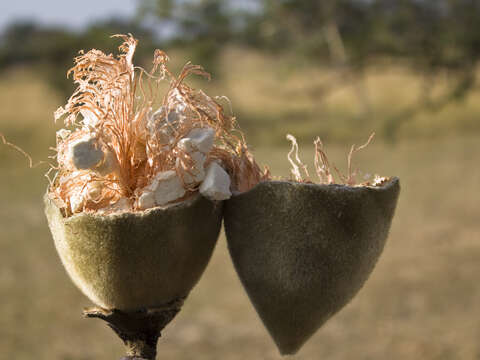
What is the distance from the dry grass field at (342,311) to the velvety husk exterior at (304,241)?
253 cm

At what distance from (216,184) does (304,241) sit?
180mm

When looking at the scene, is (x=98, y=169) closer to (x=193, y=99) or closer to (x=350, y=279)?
(x=193, y=99)

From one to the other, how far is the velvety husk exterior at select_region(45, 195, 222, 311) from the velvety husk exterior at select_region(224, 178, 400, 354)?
0.07 m

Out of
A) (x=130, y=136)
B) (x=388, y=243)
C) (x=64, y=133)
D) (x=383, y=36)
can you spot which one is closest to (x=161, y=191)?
(x=130, y=136)

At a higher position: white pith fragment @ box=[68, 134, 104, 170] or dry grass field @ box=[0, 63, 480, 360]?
dry grass field @ box=[0, 63, 480, 360]

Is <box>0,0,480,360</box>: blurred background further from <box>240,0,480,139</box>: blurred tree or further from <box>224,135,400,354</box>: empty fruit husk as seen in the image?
<box>224,135,400,354</box>: empty fruit husk

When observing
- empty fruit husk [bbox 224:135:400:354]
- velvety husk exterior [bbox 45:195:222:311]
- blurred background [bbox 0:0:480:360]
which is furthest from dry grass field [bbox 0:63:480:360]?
velvety husk exterior [bbox 45:195:222:311]

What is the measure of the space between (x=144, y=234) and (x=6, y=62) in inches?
933

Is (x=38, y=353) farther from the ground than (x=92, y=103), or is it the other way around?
(x=38, y=353)

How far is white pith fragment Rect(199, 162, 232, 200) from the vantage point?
96cm

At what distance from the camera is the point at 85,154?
3.18 ft

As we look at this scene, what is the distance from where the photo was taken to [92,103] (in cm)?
108

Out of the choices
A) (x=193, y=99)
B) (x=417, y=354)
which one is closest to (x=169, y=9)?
(x=417, y=354)

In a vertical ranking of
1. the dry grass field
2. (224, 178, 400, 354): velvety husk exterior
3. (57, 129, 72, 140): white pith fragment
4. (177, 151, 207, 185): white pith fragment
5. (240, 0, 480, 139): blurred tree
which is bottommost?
(224, 178, 400, 354): velvety husk exterior
